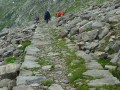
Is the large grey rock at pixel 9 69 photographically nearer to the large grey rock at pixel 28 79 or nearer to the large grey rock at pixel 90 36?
the large grey rock at pixel 28 79

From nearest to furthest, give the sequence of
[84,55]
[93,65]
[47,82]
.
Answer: [47,82], [93,65], [84,55]

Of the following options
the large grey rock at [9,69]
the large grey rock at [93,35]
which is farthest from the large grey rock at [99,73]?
the large grey rock at [93,35]

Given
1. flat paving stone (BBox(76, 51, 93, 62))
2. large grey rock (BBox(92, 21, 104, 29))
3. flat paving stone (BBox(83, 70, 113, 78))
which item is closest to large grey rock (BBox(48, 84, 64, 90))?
flat paving stone (BBox(83, 70, 113, 78))

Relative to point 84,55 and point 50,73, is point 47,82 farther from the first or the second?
point 84,55

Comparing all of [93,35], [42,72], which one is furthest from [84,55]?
[93,35]

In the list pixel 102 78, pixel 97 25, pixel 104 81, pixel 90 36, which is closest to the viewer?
pixel 104 81

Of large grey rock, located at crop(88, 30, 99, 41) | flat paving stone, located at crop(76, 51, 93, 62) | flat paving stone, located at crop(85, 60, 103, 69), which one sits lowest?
flat paving stone, located at crop(85, 60, 103, 69)

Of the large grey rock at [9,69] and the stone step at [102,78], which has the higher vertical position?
the large grey rock at [9,69]

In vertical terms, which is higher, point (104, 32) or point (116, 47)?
point (104, 32)

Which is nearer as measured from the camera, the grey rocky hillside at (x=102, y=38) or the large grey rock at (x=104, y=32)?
the grey rocky hillside at (x=102, y=38)

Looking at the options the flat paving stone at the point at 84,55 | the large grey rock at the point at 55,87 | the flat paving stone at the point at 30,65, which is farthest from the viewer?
the flat paving stone at the point at 84,55

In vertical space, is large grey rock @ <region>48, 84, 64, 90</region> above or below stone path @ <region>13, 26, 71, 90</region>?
below

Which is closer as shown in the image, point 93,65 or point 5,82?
point 5,82

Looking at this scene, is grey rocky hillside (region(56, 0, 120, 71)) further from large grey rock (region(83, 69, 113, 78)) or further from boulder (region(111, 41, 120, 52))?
large grey rock (region(83, 69, 113, 78))
